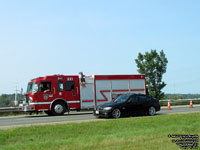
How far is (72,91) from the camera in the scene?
858 inches

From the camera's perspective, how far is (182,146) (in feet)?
22.2

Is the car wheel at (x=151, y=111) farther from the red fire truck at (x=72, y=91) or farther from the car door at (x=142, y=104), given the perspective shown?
the red fire truck at (x=72, y=91)

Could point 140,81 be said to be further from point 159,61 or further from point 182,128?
point 159,61

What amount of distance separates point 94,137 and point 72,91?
12.5m

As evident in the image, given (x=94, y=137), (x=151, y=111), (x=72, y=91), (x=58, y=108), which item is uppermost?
(x=72, y=91)

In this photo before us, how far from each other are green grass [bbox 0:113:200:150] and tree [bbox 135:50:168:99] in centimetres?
4353

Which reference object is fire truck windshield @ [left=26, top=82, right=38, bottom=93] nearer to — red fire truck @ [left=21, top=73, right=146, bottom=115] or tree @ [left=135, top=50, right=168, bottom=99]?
red fire truck @ [left=21, top=73, right=146, bottom=115]

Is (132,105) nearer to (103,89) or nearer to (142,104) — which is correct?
(142,104)

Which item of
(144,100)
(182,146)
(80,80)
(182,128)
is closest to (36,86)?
(80,80)

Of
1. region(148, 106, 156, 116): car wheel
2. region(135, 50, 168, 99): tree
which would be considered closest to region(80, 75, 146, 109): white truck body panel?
region(148, 106, 156, 116): car wheel

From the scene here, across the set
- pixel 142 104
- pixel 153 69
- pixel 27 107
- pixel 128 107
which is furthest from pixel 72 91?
pixel 153 69

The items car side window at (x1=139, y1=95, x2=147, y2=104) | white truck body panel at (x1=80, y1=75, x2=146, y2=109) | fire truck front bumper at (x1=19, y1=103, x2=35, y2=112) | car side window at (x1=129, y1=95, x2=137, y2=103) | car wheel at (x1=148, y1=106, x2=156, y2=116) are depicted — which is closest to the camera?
car side window at (x1=129, y1=95, x2=137, y2=103)

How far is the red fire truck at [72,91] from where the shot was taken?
2094 centimetres

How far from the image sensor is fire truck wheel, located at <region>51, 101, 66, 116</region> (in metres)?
21.0
